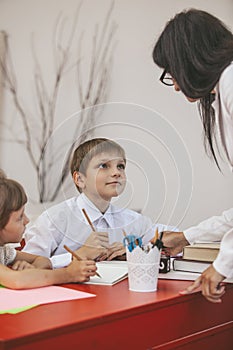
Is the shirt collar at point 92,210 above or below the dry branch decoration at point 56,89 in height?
below

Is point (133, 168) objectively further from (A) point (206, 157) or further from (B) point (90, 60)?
(B) point (90, 60)

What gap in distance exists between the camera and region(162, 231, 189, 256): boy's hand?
1.41 m

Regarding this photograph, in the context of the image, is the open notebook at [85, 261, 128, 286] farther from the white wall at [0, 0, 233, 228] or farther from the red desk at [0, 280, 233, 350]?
the white wall at [0, 0, 233, 228]

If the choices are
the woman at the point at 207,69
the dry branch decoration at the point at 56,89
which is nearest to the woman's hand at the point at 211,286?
the woman at the point at 207,69

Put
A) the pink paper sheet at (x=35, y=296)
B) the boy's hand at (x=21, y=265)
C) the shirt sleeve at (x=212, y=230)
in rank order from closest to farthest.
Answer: the pink paper sheet at (x=35, y=296)
the boy's hand at (x=21, y=265)
the shirt sleeve at (x=212, y=230)

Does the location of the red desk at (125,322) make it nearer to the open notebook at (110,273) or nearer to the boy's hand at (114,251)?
the open notebook at (110,273)

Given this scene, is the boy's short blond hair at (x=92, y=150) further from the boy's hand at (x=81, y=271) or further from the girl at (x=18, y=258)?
the boy's hand at (x=81, y=271)

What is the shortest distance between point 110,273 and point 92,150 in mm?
381

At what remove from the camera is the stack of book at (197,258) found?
1.27 m

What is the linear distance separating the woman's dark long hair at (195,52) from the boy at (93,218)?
351 mm

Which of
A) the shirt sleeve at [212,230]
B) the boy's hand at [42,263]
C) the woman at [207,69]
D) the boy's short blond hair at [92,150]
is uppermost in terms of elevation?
the woman at [207,69]

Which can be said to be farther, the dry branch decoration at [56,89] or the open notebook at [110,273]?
the dry branch decoration at [56,89]

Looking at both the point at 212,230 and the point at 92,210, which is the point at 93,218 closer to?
the point at 92,210

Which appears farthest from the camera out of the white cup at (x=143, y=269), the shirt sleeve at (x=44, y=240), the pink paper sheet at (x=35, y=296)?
the shirt sleeve at (x=44, y=240)
